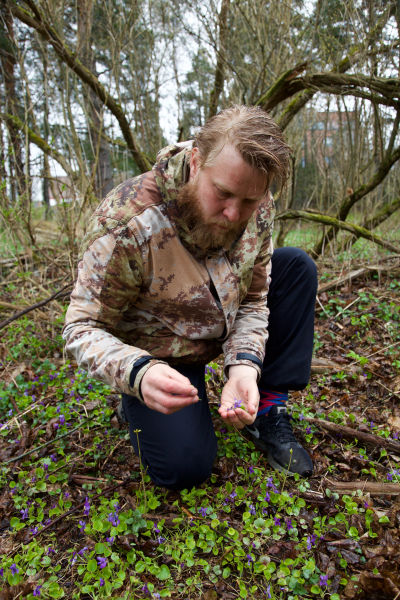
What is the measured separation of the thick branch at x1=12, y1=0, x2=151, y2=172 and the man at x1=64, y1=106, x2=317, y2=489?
2.71 metres

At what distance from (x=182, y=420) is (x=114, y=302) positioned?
26.9 inches

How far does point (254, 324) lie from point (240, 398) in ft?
1.54

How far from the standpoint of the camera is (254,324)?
2.15 m

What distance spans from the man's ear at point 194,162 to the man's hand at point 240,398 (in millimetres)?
930

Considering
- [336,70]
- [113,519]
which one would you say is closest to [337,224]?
[336,70]

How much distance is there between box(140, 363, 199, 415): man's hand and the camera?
4.69ft

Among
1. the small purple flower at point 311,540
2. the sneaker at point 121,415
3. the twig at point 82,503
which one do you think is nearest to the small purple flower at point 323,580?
Answer: the small purple flower at point 311,540

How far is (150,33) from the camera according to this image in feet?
15.2

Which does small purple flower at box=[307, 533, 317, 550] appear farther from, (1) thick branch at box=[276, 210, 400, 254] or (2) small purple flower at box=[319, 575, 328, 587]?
(1) thick branch at box=[276, 210, 400, 254]

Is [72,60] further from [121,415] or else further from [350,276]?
[350,276]

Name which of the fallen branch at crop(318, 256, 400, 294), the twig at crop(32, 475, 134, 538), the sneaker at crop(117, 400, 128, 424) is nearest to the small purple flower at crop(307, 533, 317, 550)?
the twig at crop(32, 475, 134, 538)

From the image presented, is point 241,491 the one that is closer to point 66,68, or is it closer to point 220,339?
point 220,339

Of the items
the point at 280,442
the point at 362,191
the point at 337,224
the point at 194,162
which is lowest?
the point at 280,442

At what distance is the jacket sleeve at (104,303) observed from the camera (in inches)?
63.6
